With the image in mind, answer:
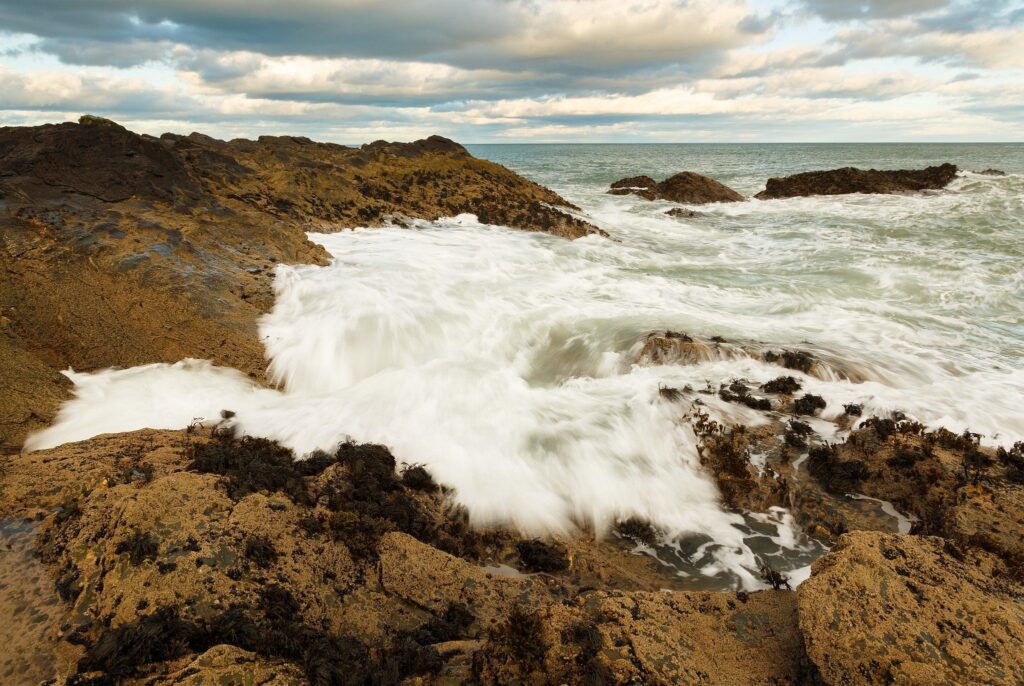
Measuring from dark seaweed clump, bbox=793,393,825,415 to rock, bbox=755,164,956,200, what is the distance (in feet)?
108

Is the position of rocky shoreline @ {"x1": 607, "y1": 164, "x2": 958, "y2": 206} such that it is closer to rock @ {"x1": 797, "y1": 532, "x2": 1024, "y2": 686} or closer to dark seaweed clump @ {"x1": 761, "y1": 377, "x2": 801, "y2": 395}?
dark seaweed clump @ {"x1": 761, "y1": 377, "x2": 801, "y2": 395}

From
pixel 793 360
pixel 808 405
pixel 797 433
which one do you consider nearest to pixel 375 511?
pixel 797 433

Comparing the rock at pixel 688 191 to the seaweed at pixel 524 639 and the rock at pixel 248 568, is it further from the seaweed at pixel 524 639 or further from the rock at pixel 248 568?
the seaweed at pixel 524 639

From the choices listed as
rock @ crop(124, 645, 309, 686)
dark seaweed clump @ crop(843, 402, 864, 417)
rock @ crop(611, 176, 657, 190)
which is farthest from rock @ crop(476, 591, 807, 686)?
rock @ crop(611, 176, 657, 190)

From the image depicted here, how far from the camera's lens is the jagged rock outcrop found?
705 cm

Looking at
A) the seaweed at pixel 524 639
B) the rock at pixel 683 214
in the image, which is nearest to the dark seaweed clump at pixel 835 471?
the seaweed at pixel 524 639

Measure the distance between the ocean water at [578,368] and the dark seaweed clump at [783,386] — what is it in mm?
334

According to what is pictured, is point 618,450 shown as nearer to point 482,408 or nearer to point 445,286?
point 482,408

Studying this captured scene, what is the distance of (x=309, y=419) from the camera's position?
641 centimetres

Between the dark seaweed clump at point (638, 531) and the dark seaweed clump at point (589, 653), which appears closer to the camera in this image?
the dark seaweed clump at point (589, 653)

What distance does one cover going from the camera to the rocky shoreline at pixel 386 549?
2.70 meters

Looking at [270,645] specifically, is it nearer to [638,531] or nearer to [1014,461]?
[638,531]

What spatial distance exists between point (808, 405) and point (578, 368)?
346cm

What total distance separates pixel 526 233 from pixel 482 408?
42.3ft
